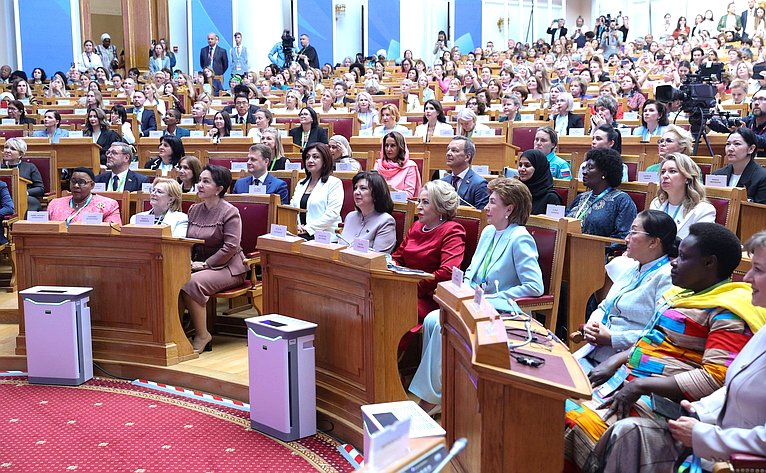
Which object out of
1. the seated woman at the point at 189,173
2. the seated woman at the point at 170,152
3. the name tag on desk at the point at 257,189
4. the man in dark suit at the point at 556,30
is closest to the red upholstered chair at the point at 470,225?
the name tag on desk at the point at 257,189

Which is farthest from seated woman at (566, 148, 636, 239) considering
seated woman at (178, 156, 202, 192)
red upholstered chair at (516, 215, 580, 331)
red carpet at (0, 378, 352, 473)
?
seated woman at (178, 156, 202, 192)

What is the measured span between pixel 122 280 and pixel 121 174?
5.92 ft

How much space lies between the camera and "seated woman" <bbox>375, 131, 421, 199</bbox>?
15.6 ft

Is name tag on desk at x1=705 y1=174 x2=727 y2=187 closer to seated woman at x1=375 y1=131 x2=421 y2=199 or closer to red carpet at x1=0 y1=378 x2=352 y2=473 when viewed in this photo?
seated woman at x1=375 y1=131 x2=421 y2=199

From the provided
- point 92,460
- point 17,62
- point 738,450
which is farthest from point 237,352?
point 17,62

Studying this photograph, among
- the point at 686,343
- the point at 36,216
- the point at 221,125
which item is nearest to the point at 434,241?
the point at 686,343

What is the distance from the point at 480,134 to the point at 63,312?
3.30 metres

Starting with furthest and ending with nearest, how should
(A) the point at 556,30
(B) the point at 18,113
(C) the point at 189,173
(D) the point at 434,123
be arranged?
(A) the point at 556,30, (B) the point at 18,113, (D) the point at 434,123, (C) the point at 189,173

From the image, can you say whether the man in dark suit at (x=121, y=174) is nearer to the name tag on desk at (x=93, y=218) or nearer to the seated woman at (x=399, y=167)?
the name tag on desk at (x=93, y=218)

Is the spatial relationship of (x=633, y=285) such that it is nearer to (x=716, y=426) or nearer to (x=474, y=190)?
(x=716, y=426)

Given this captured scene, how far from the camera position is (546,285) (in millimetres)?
3182

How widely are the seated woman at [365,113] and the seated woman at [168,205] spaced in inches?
122

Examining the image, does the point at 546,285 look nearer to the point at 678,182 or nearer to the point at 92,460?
the point at 678,182

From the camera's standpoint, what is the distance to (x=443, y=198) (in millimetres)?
3297
